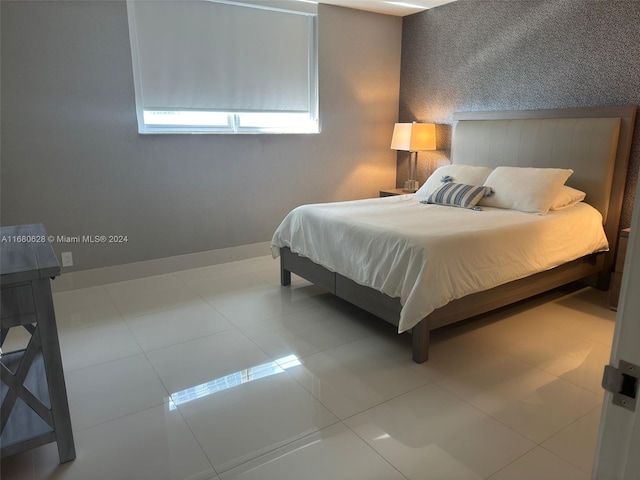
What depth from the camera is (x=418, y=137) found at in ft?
15.0

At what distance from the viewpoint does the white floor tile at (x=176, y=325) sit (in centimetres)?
275

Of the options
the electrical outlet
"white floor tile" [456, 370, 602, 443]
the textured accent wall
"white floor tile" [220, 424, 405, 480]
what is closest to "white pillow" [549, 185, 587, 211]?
the textured accent wall

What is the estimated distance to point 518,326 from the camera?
2.92 m

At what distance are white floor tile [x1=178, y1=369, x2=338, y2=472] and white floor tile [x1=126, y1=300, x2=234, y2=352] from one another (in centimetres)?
66

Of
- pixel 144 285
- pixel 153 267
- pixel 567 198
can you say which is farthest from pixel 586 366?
pixel 153 267

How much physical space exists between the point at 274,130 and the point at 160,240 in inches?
61.7

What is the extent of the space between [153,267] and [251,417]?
237cm

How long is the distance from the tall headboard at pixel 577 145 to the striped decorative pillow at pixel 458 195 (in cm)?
61

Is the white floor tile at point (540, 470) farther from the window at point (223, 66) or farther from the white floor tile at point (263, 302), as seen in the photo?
the window at point (223, 66)

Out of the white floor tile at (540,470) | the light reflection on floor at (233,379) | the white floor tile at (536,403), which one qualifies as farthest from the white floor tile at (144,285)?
the white floor tile at (540,470)

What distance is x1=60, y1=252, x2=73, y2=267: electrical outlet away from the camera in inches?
140

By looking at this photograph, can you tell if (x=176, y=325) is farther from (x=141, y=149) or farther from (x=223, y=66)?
(x=223, y=66)

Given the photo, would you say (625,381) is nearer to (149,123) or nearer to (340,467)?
(340,467)

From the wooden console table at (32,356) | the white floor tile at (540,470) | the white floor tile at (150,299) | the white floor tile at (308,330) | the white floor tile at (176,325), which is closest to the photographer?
the wooden console table at (32,356)
